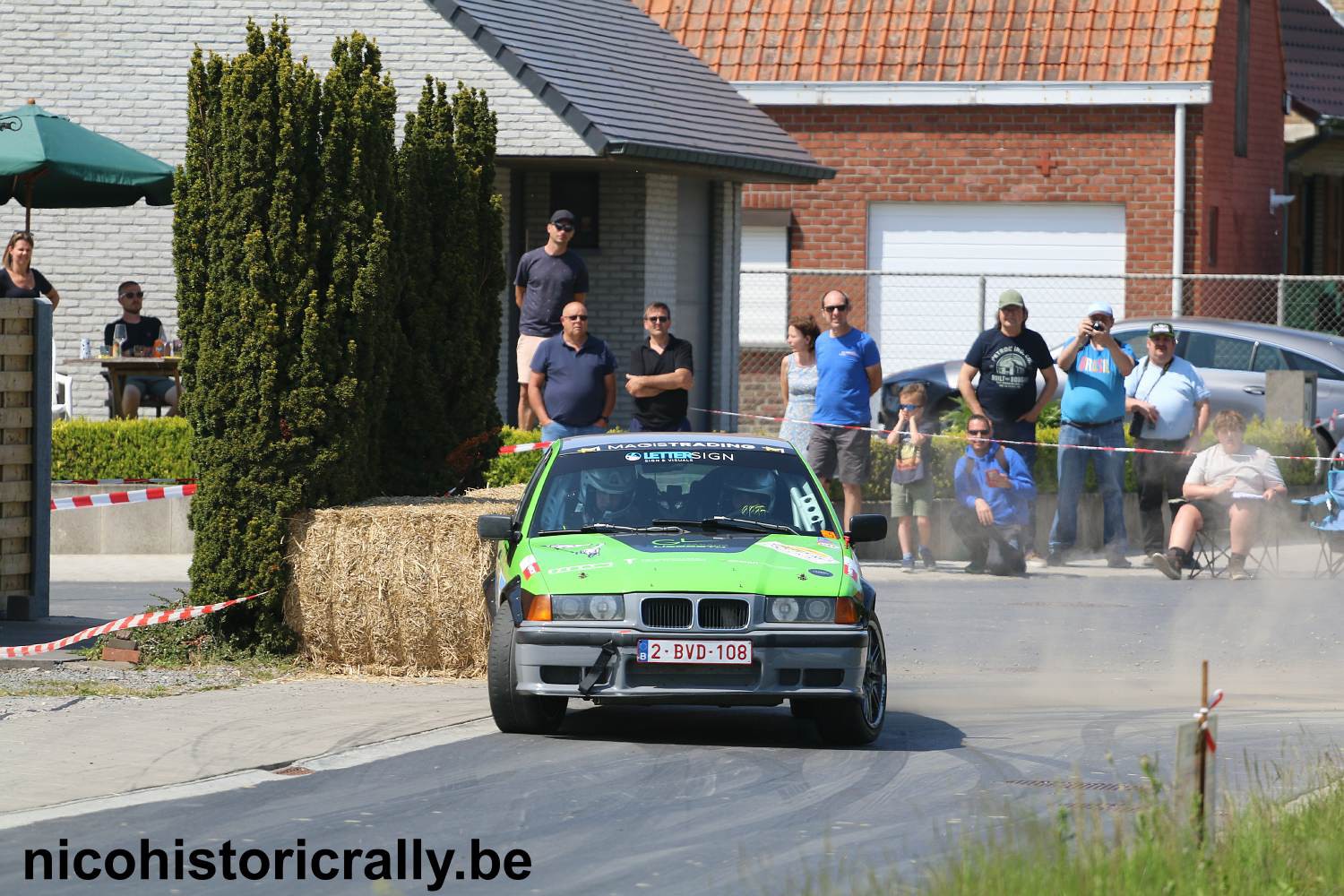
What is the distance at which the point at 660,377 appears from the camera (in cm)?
1619

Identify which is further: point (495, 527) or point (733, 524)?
point (733, 524)

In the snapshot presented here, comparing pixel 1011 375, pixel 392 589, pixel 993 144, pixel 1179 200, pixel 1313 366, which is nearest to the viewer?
pixel 392 589

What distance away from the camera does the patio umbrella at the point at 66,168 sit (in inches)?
670

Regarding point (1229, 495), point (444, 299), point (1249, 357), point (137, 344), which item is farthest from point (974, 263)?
point (444, 299)

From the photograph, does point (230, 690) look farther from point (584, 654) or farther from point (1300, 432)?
point (1300, 432)

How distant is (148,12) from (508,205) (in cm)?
415

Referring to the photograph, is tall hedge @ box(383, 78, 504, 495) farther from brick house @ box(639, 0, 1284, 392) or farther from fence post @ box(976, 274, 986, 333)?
brick house @ box(639, 0, 1284, 392)

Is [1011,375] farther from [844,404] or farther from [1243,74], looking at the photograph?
[1243,74]

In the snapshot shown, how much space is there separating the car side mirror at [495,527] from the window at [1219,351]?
13.5m

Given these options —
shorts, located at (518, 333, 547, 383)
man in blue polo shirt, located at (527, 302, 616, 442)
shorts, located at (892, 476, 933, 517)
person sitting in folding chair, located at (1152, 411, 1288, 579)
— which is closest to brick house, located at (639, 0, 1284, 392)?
shorts, located at (518, 333, 547, 383)

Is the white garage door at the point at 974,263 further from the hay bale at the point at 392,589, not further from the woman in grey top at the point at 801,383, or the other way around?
the hay bale at the point at 392,589

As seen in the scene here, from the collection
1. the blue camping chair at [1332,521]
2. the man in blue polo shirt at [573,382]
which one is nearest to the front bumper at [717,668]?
the man in blue polo shirt at [573,382]

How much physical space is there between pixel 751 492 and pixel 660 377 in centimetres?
541

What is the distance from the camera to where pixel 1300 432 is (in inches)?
786
